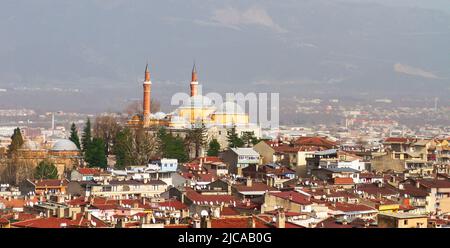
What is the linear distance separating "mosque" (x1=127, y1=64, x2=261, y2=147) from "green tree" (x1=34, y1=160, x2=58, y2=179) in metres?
8.60

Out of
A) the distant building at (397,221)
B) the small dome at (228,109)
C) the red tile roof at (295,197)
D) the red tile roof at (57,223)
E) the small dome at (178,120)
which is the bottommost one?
the red tile roof at (295,197)

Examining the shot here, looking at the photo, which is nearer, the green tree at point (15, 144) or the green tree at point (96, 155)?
the green tree at point (96, 155)

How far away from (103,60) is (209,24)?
458 inches

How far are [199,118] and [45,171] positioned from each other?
1381 cm

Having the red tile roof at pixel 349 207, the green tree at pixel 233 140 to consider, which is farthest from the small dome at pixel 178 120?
the red tile roof at pixel 349 207

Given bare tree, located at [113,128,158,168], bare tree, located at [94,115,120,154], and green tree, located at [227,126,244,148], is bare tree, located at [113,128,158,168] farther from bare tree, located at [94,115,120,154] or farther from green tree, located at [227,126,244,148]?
green tree, located at [227,126,244,148]

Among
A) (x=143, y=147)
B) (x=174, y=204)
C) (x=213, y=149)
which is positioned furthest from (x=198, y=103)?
(x=174, y=204)

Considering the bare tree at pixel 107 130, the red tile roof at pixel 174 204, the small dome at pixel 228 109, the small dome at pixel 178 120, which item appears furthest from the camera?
the small dome at pixel 228 109

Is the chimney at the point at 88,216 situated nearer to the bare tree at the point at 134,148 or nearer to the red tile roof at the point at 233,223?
the red tile roof at the point at 233,223

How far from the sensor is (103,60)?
83.4 meters

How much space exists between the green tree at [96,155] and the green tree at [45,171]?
2167 mm

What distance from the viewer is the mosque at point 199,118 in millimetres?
30797

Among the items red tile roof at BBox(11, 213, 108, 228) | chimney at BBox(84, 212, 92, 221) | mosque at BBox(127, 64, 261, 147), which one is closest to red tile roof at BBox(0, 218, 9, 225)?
red tile roof at BBox(11, 213, 108, 228)
